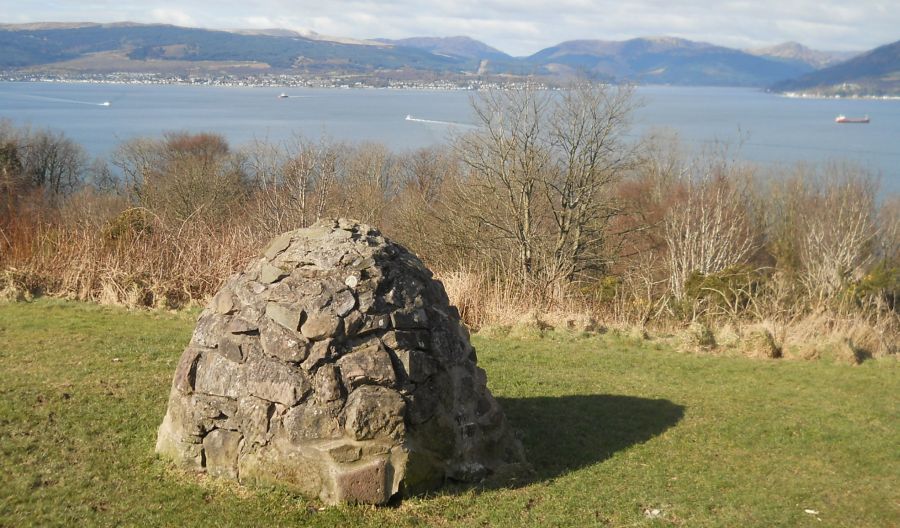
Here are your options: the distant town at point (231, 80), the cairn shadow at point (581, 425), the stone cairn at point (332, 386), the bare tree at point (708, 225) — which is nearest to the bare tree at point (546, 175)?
the bare tree at point (708, 225)

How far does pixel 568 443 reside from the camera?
696 cm

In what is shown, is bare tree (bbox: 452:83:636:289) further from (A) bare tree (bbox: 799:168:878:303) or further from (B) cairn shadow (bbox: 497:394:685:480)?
(B) cairn shadow (bbox: 497:394:685:480)

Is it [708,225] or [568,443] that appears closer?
[568,443]

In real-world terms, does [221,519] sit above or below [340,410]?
below

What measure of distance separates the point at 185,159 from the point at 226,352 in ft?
143

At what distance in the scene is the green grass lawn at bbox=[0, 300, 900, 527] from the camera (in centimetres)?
545

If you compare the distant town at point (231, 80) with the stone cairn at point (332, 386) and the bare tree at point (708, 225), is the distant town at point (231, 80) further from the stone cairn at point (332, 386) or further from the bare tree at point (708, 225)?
the stone cairn at point (332, 386)

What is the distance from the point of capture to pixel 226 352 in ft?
19.5

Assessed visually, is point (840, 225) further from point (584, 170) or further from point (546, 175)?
point (546, 175)

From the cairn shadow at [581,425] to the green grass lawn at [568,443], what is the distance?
2cm

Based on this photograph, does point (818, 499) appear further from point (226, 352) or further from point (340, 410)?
point (226, 352)

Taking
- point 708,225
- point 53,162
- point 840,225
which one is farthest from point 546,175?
point 53,162

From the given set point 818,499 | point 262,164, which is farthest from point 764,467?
point 262,164

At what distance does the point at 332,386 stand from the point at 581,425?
2867mm
